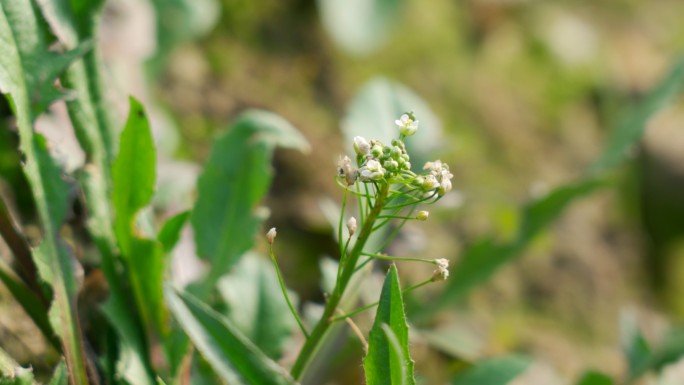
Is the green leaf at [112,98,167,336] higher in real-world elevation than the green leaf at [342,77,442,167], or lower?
lower

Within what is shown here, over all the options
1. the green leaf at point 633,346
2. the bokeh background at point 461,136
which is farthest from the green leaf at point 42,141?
the green leaf at point 633,346

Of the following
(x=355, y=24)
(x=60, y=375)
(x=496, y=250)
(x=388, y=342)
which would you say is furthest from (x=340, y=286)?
(x=355, y=24)

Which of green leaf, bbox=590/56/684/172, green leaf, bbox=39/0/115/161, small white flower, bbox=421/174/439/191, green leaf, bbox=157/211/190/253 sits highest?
green leaf, bbox=590/56/684/172

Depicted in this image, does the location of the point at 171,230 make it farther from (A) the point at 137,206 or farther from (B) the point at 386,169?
(B) the point at 386,169

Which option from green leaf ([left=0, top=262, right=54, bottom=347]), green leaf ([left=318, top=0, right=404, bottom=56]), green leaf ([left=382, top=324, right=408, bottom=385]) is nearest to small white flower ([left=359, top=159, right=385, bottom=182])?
green leaf ([left=382, top=324, right=408, bottom=385])

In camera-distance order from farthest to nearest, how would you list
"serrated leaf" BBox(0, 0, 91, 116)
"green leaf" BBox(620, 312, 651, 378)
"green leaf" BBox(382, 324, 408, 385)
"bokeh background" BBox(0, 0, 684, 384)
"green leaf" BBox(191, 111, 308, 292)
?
"bokeh background" BBox(0, 0, 684, 384) < "green leaf" BBox(620, 312, 651, 378) < "green leaf" BBox(191, 111, 308, 292) < "serrated leaf" BBox(0, 0, 91, 116) < "green leaf" BBox(382, 324, 408, 385)

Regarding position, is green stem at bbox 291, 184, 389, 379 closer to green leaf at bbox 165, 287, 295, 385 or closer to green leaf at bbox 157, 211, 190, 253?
green leaf at bbox 165, 287, 295, 385
